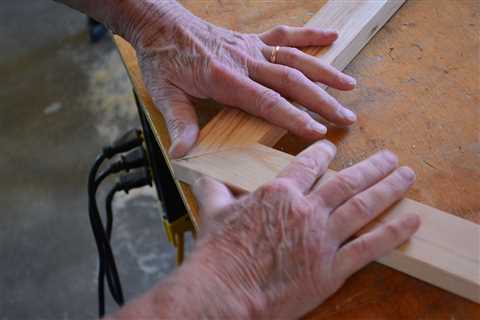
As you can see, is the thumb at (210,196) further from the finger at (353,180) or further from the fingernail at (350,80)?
the fingernail at (350,80)

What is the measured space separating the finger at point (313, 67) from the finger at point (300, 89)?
4 cm

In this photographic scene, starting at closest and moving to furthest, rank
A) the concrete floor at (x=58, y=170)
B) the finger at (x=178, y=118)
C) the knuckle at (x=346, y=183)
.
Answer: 1. the knuckle at (x=346, y=183)
2. the finger at (x=178, y=118)
3. the concrete floor at (x=58, y=170)

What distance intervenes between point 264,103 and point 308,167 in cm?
17

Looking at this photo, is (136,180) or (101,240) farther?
(101,240)

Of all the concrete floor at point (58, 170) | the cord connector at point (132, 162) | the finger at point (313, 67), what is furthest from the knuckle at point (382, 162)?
the concrete floor at point (58, 170)

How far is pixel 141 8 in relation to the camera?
42.0 inches

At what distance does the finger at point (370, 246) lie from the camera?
2.53 ft

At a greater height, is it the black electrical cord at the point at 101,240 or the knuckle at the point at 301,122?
the knuckle at the point at 301,122

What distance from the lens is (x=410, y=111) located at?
1.02m

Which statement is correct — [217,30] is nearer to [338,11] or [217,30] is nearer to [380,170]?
[338,11]

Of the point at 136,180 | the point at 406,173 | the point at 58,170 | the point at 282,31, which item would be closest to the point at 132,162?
the point at 136,180

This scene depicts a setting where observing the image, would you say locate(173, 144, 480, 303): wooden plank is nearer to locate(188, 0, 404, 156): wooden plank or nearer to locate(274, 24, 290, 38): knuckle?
locate(188, 0, 404, 156): wooden plank

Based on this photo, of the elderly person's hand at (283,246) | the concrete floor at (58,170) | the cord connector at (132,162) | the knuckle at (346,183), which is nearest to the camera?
the elderly person's hand at (283,246)

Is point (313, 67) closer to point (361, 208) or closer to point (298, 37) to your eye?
point (298, 37)
